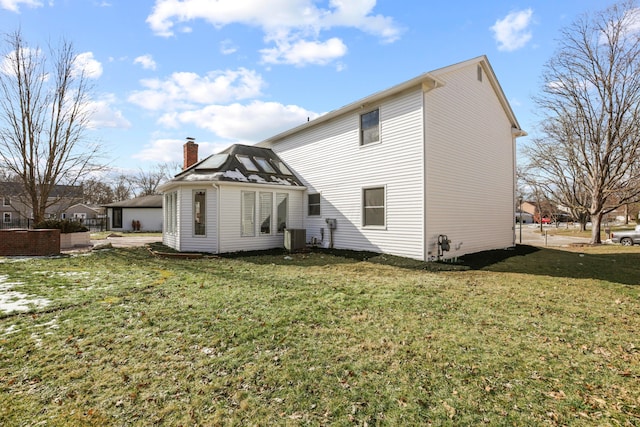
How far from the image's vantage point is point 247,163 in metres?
14.0

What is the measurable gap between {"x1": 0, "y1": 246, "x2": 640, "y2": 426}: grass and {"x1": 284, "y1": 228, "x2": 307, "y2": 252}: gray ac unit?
5.42 meters

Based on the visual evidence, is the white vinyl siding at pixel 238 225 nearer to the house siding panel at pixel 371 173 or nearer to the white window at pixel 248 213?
the white window at pixel 248 213

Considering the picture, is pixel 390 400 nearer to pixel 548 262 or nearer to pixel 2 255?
pixel 548 262

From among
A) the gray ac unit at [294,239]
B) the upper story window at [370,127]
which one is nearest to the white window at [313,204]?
the gray ac unit at [294,239]

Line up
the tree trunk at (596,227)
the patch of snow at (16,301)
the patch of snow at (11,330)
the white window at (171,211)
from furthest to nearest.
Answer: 1. the tree trunk at (596,227)
2. the white window at (171,211)
3. the patch of snow at (16,301)
4. the patch of snow at (11,330)

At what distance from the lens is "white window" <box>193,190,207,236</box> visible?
1217 centimetres

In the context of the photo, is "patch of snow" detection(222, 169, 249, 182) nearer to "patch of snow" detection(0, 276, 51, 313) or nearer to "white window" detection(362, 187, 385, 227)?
"white window" detection(362, 187, 385, 227)

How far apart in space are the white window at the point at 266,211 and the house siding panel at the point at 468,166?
6739mm

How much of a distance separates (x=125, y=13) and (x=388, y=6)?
823 centimetres

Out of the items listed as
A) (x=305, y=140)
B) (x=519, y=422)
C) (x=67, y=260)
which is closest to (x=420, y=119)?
(x=305, y=140)

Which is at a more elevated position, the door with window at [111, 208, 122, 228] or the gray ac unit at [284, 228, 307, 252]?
the door with window at [111, 208, 122, 228]

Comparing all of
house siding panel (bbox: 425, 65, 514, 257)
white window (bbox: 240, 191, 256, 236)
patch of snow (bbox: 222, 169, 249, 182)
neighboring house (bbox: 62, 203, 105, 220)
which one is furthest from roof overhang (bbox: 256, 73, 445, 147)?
neighboring house (bbox: 62, 203, 105, 220)

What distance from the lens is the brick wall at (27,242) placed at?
11.1m

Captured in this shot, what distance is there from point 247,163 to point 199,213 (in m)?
3.30
